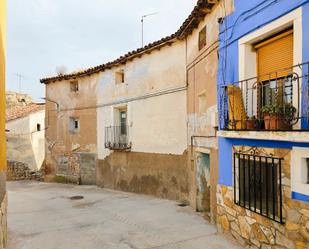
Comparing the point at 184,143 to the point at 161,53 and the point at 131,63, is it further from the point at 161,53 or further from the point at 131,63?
the point at 131,63

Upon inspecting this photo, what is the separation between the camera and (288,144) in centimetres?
477

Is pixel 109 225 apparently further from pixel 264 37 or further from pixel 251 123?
pixel 264 37

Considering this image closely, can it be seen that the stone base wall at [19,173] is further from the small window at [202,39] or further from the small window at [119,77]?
the small window at [202,39]

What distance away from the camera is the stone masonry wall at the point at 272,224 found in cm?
453

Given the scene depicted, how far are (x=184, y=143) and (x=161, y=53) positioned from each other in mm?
3835

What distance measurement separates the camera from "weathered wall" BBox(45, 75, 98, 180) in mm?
16625

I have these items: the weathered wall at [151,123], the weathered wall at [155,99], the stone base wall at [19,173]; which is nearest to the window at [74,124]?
the weathered wall at [151,123]

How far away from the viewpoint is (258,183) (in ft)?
18.1

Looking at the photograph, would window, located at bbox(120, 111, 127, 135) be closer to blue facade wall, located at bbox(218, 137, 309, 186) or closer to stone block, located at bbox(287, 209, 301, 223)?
blue facade wall, located at bbox(218, 137, 309, 186)

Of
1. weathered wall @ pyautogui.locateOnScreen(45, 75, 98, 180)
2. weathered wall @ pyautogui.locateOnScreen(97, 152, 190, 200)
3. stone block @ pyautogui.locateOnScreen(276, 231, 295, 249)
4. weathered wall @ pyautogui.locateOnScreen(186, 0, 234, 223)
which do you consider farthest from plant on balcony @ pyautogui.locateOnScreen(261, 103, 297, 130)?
weathered wall @ pyautogui.locateOnScreen(45, 75, 98, 180)

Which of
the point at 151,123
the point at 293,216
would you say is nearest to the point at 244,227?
the point at 293,216

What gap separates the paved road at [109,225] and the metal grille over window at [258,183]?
1.17m

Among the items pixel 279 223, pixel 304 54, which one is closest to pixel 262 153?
pixel 279 223

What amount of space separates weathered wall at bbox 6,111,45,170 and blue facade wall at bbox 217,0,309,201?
2166 cm
